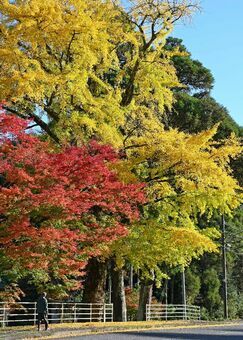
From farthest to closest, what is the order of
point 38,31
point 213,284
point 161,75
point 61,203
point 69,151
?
point 213,284 → point 161,75 → point 38,31 → point 69,151 → point 61,203

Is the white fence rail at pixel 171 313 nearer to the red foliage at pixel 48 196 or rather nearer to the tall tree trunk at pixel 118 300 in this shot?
the tall tree trunk at pixel 118 300

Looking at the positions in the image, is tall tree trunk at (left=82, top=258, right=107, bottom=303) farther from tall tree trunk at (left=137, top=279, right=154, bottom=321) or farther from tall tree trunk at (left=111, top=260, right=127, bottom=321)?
tall tree trunk at (left=137, top=279, right=154, bottom=321)

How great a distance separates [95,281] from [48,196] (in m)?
9.97

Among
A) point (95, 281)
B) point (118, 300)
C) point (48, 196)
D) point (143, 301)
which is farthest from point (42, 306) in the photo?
point (143, 301)

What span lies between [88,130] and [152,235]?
16.9 ft

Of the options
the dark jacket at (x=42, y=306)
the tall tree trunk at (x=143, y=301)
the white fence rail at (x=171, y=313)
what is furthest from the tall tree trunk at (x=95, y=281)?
the white fence rail at (x=171, y=313)

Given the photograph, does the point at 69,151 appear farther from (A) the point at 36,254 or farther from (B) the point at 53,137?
(B) the point at 53,137

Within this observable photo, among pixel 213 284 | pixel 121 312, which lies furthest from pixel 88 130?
pixel 213 284

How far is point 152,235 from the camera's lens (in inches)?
926

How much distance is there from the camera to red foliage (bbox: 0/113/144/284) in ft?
55.1

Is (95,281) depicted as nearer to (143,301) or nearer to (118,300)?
(118,300)

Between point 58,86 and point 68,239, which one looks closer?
point 68,239

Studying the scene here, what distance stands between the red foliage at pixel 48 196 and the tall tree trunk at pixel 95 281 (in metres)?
4.78

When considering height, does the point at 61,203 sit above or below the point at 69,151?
below
